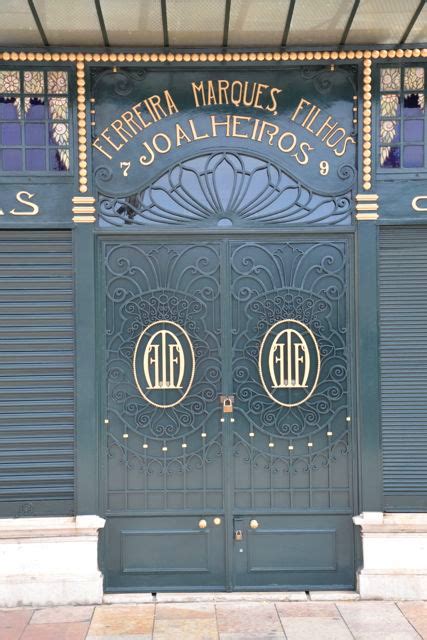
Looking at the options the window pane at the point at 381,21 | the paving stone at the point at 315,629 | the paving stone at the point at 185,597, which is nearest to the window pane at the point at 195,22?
Answer: the window pane at the point at 381,21

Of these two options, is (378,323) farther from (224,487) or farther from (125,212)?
(125,212)

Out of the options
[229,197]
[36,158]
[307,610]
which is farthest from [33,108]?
[307,610]

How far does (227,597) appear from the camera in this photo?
17.7 feet

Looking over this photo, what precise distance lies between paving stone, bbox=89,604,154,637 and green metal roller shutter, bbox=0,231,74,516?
0.73 meters

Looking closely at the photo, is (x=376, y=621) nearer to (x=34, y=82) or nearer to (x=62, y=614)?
(x=62, y=614)

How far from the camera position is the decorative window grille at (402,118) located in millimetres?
5484

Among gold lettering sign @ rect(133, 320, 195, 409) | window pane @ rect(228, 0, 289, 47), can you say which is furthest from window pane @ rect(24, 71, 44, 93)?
gold lettering sign @ rect(133, 320, 195, 409)

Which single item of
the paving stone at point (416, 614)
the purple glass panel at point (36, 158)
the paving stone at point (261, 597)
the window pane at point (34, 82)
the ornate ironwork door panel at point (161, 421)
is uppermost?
the window pane at point (34, 82)

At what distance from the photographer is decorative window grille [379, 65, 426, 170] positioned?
5.48 metres

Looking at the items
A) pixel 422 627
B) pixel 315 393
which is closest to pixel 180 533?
pixel 315 393

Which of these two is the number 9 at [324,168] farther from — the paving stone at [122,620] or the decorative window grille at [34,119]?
the paving stone at [122,620]

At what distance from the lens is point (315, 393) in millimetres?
5504

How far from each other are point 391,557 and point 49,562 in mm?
2376

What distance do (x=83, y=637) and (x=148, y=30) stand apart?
3.98 meters
